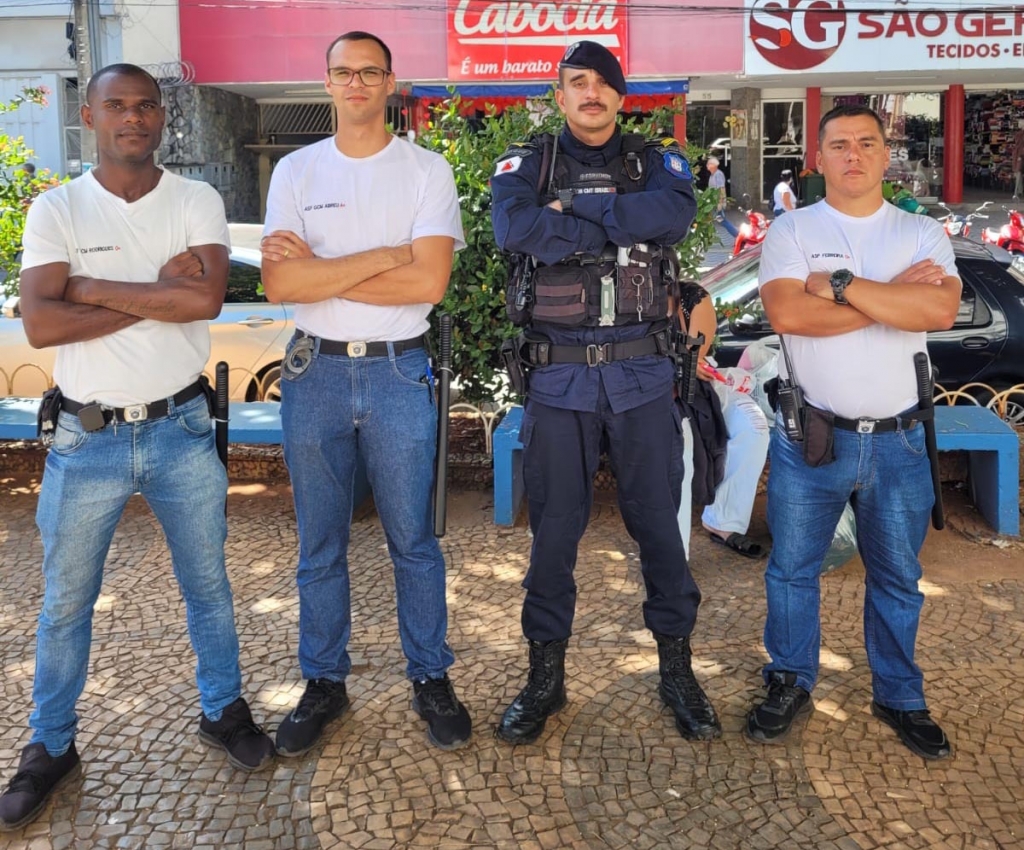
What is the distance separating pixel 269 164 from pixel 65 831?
949 inches

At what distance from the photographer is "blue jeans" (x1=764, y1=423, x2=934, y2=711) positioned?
339cm

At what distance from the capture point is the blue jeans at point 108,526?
10.2 feet

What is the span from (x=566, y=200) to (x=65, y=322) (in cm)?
154

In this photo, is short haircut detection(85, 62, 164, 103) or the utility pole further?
the utility pole

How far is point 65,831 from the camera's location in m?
3.05

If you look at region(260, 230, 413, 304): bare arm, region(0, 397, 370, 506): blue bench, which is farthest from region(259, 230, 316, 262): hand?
region(0, 397, 370, 506): blue bench

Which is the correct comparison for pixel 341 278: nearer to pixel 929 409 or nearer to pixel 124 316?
pixel 124 316

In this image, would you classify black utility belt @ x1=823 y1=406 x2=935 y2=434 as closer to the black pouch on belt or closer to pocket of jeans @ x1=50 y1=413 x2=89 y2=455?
the black pouch on belt

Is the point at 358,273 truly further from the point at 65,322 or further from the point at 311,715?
Answer: the point at 311,715

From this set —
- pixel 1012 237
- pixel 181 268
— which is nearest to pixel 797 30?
pixel 1012 237

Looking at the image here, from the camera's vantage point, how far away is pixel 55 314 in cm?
302

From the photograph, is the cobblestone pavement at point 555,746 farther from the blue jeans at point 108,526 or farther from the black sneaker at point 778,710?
the blue jeans at point 108,526

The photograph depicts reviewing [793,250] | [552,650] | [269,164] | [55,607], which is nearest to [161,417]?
[55,607]

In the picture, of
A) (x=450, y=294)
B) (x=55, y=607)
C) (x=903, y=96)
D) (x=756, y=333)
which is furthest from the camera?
(x=903, y=96)
